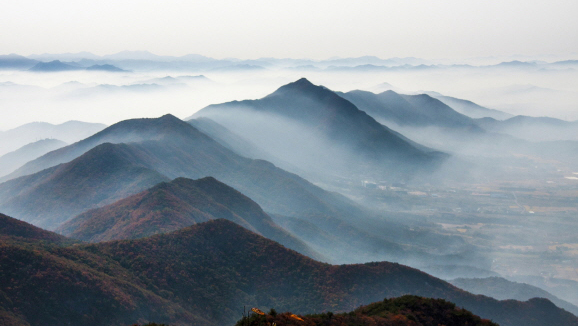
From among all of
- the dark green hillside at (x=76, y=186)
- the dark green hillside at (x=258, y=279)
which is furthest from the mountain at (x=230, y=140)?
the dark green hillside at (x=258, y=279)

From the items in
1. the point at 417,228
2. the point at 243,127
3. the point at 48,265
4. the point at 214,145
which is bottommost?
the point at 48,265

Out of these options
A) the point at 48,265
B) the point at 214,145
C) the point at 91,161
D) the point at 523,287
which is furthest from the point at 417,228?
the point at 48,265

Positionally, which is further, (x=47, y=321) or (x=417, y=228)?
(x=417, y=228)

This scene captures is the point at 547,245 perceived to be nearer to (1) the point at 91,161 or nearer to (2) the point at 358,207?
(2) the point at 358,207

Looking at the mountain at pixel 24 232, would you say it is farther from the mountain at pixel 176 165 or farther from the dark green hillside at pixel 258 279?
the mountain at pixel 176 165

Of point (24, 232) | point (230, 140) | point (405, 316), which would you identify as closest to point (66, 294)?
point (24, 232)

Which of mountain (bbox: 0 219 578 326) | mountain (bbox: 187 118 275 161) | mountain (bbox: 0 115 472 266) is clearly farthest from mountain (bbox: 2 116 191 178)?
mountain (bbox: 0 219 578 326)
